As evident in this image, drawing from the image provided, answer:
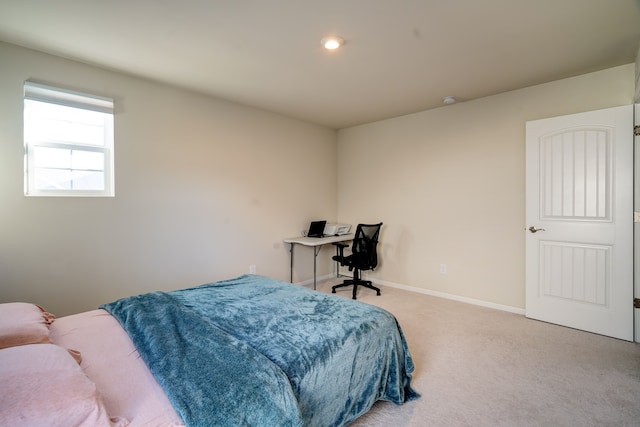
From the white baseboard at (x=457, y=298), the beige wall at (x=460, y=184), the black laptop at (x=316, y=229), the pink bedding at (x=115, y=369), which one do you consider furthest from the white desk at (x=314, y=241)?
the pink bedding at (x=115, y=369)

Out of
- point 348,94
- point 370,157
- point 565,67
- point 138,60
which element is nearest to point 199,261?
point 138,60

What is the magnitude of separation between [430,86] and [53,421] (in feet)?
11.8

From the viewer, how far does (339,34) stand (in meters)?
2.25

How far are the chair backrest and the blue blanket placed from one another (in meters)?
1.96

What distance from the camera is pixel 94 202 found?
109 inches

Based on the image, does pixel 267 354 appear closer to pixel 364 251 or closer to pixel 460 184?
pixel 364 251

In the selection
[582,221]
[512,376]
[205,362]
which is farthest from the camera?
[582,221]

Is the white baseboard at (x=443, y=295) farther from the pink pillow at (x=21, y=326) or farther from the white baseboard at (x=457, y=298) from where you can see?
the pink pillow at (x=21, y=326)

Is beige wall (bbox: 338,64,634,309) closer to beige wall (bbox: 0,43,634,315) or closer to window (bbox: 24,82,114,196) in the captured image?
beige wall (bbox: 0,43,634,315)

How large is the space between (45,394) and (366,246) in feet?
11.7

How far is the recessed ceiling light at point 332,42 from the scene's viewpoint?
2299 millimetres

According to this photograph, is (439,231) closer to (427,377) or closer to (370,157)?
(370,157)

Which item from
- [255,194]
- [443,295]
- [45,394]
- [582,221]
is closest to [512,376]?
[582,221]

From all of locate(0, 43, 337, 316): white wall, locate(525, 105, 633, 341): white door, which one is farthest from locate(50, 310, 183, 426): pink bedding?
locate(525, 105, 633, 341): white door
